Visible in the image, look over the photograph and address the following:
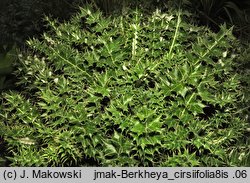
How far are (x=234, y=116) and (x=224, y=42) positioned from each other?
39 cm

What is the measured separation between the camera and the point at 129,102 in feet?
7.00

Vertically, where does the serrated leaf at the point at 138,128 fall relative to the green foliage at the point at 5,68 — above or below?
below

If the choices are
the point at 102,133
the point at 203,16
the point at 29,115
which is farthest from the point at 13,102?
the point at 203,16

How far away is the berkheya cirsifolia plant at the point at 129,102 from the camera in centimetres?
210

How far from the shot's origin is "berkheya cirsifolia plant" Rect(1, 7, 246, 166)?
82.6 inches

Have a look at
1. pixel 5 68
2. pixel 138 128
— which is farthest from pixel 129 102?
pixel 5 68

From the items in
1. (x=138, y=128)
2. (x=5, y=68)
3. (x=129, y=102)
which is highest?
(x=5, y=68)

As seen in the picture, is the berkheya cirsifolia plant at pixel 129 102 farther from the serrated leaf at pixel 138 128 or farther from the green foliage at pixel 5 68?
the green foliage at pixel 5 68

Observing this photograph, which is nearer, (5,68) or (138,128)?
(138,128)

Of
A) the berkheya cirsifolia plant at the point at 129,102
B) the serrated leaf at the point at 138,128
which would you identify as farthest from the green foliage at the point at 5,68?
the serrated leaf at the point at 138,128

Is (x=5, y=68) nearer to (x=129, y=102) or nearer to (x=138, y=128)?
(x=129, y=102)

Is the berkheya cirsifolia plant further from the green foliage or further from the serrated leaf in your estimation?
the green foliage

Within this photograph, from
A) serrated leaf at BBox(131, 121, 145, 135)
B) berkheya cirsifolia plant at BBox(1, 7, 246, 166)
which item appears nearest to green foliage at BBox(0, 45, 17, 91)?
berkheya cirsifolia plant at BBox(1, 7, 246, 166)

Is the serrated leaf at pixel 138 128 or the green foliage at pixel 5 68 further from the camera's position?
the green foliage at pixel 5 68
